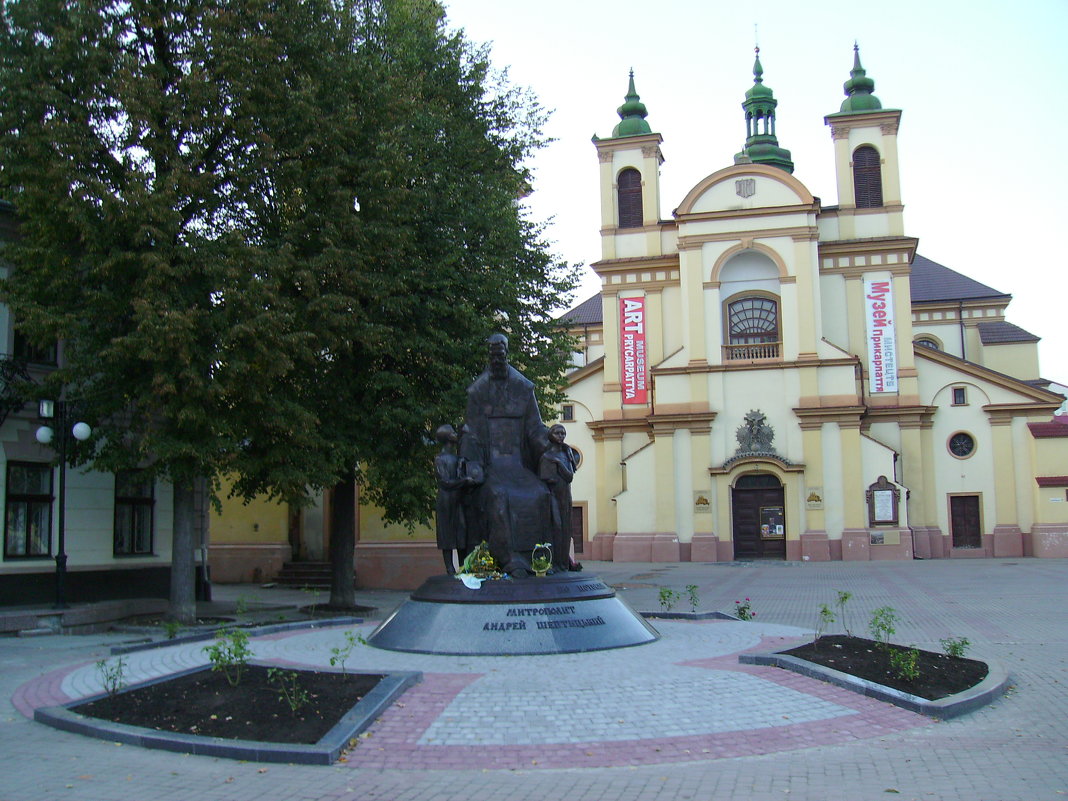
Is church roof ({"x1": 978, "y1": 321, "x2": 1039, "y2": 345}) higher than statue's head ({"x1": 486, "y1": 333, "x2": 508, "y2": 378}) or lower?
higher

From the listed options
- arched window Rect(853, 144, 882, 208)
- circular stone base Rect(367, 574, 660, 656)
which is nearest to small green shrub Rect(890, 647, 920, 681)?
circular stone base Rect(367, 574, 660, 656)

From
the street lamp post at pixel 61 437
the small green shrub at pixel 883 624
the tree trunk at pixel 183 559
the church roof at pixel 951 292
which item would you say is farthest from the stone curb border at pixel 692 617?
the church roof at pixel 951 292

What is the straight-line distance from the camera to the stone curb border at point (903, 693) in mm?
8844

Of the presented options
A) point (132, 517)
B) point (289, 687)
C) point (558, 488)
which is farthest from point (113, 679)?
point (132, 517)

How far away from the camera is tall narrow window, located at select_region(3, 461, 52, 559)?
1808 cm

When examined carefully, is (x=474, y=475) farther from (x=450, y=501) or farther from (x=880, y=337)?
(x=880, y=337)

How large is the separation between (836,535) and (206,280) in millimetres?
30132

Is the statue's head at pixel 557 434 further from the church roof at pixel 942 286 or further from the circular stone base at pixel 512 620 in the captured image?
the church roof at pixel 942 286

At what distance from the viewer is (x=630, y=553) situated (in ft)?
138

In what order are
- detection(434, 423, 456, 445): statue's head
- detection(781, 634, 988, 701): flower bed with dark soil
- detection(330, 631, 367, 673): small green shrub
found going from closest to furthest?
detection(781, 634, 988, 701): flower bed with dark soil → detection(330, 631, 367, 673): small green shrub → detection(434, 423, 456, 445): statue's head

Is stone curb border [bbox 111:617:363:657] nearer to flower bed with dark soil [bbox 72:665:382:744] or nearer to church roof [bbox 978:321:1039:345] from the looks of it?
flower bed with dark soil [bbox 72:665:382:744]

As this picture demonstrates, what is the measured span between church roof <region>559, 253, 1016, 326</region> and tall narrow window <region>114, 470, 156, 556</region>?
32.0 metres

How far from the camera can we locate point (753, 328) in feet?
142

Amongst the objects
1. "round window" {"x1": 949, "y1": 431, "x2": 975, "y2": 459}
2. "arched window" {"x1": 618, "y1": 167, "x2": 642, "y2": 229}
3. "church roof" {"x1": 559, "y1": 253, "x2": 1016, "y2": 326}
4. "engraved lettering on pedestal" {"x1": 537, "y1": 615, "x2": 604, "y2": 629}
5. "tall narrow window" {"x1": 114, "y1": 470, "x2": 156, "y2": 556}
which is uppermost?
"arched window" {"x1": 618, "y1": 167, "x2": 642, "y2": 229}
